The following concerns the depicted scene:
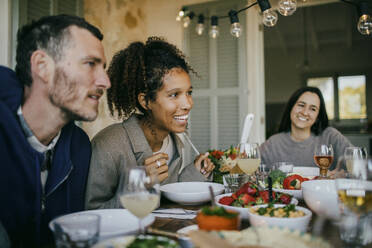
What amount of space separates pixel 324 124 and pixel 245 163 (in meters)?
1.73

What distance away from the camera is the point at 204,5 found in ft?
13.6

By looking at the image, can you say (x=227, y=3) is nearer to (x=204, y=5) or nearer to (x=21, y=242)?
(x=204, y=5)

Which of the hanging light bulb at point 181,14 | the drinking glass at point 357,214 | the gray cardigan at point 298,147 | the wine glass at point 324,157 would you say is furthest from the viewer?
the hanging light bulb at point 181,14

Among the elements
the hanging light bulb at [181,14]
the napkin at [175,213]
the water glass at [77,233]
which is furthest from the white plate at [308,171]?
the hanging light bulb at [181,14]

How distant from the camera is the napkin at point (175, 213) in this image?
1.18 m

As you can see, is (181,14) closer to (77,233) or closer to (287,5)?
(287,5)

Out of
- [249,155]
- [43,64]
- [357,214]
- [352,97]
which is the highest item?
[352,97]

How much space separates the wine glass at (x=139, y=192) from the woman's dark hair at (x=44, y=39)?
0.56 meters

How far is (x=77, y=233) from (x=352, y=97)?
8136 millimetres

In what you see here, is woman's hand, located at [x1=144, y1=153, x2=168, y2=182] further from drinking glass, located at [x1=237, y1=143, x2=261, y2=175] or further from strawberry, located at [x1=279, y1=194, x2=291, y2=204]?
strawberry, located at [x1=279, y1=194, x2=291, y2=204]

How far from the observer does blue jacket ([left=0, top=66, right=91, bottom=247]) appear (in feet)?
3.62

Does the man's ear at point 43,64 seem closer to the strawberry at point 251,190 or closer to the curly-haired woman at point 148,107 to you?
the curly-haired woman at point 148,107

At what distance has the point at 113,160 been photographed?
149 centimetres

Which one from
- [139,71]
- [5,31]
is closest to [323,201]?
[139,71]
